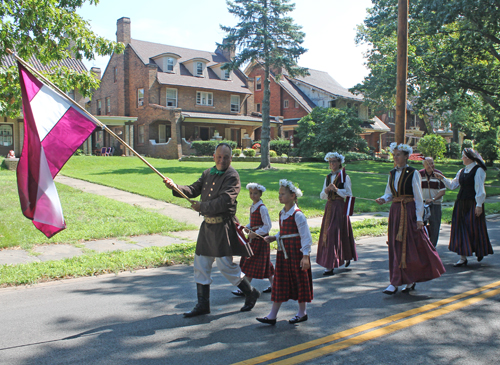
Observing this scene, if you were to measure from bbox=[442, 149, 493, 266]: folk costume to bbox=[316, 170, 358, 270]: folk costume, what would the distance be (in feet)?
6.15

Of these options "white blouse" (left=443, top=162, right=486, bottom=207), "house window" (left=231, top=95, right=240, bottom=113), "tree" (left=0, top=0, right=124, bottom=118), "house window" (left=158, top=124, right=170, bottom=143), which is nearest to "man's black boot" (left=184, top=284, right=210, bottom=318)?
"white blouse" (left=443, top=162, right=486, bottom=207)

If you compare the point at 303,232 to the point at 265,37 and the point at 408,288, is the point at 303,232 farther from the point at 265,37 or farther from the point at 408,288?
the point at 265,37

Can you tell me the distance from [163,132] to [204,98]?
506 cm

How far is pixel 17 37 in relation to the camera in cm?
909

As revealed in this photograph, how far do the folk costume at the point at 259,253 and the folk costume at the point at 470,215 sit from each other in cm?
358

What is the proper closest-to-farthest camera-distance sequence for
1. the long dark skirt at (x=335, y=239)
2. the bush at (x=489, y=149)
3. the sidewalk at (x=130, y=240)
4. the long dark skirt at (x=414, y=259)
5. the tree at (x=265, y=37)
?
the long dark skirt at (x=414, y=259)
the long dark skirt at (x=335, y=239)
the sidewalk at (x=130, y=240)
the tree at (x=265, y=37)
the bush at (x=489, y=149)

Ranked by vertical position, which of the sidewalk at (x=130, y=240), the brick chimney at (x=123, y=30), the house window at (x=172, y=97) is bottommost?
the sidewalk at (x=130, y=240)

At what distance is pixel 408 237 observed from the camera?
237 inches

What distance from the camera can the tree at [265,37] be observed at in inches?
1093

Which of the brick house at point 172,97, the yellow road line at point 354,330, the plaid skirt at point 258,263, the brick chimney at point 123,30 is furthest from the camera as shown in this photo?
the brick chimney at point 123,30

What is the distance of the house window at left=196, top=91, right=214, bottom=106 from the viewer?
39688mm

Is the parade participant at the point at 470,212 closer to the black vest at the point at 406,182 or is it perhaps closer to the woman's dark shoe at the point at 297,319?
the black vest at the point at 406,182

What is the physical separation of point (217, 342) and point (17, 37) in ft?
26.1

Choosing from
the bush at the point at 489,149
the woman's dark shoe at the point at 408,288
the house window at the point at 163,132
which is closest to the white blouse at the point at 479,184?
the woman's dark shoe at the point at 408,288
